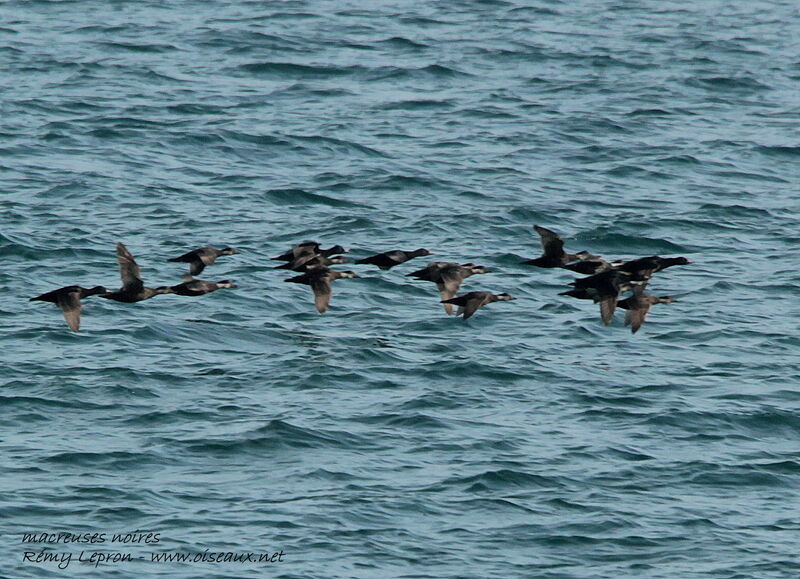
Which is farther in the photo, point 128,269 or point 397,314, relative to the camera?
point 397,314

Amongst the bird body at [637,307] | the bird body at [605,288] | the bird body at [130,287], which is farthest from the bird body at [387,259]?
the bird body at [637,307]

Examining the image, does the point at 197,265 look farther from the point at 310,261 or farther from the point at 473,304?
the point at 473,304

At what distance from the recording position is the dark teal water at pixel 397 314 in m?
16.4

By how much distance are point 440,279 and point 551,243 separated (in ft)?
5.09

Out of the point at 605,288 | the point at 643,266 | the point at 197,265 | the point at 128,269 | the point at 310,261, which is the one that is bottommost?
the point at 197,265

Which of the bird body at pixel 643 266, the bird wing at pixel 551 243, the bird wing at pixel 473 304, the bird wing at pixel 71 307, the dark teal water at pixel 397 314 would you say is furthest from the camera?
the bird body at pixel 643 266

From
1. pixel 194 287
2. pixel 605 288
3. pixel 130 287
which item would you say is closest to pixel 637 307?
pixel 605 288

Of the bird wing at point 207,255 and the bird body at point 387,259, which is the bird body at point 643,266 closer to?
the bird body at point 387,259

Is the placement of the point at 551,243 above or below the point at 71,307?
below

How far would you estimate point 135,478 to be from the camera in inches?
666

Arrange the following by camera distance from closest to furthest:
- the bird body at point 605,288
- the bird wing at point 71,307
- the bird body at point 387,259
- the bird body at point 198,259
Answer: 1. the bird wing at point 71,307
2. the bird body at point 605,288
3. the bird body at point 198,259
4. the bird body at point 387,259

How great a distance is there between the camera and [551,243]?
866 inches

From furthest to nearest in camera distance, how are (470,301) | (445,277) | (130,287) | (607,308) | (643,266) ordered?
1. (643,266)
2. (445,277)
3. (470,301)
4. (607,308)
5. (130,287)

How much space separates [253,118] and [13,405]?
15.1 m
